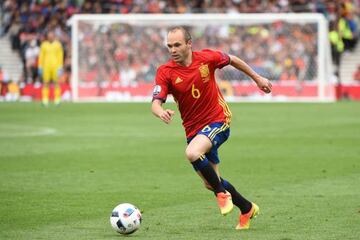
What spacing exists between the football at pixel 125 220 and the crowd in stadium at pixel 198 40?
27.0 m

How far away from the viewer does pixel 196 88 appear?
1027 cm

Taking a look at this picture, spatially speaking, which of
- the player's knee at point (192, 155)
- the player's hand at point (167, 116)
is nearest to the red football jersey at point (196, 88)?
the player's knee at point (192, 155)

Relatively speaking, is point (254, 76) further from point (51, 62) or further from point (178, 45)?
point (51, 62)

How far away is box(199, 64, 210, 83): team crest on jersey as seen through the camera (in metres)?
10.3

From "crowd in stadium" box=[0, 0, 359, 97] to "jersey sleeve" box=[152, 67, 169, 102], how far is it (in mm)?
26413

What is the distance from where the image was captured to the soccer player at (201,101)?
32.9 ft

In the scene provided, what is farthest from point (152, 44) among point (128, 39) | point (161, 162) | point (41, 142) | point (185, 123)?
point (185, 123)

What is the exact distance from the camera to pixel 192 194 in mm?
13273

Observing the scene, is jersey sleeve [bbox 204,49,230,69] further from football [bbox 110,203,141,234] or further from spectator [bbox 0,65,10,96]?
spectator [bbox 0,65,10,96]

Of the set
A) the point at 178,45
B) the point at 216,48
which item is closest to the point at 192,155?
the point at 178,45

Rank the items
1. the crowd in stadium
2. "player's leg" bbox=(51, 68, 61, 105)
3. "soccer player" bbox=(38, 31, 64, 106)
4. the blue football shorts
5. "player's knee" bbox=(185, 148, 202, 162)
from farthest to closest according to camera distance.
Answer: the crowd in stadium, "player's leg" bbox=(51, 68, 61, 105), "soccer player" bbox=(38, 31, 64, 106), the blue football shorts, "player's knee" bbox=(185, 148, 202, 162)

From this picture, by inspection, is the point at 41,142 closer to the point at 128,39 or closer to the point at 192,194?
the point at 192,194

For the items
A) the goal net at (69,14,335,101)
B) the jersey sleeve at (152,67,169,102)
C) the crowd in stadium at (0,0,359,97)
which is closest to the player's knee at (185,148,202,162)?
the jersey sleeve at (152,67,169,102)

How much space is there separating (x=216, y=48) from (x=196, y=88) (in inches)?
1081
